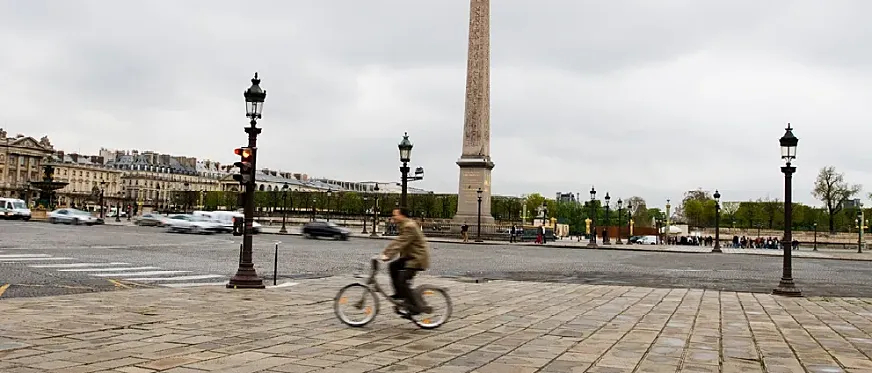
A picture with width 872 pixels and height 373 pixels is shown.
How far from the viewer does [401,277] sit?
9930 mm

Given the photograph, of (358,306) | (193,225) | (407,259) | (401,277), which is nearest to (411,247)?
(407,259)

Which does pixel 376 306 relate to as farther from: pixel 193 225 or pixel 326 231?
pixel 193 225

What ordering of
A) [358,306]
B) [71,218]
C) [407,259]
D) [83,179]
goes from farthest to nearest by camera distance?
[83,179] → [71,218] → [358,306] → [407,259]

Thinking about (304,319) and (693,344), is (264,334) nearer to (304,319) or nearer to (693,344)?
(304,319)

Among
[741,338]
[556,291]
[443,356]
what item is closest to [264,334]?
[443,356]

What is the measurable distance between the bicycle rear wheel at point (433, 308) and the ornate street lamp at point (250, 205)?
227 inches

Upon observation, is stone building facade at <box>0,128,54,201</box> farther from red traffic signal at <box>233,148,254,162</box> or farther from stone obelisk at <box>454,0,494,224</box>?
red traffic signal at <box>233,148,254,162</box>

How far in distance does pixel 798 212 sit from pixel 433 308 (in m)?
130

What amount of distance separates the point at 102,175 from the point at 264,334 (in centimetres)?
17028

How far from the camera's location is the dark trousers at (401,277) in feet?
32.4

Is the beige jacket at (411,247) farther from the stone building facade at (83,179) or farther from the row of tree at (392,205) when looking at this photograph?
the stone building facade at (83,179)

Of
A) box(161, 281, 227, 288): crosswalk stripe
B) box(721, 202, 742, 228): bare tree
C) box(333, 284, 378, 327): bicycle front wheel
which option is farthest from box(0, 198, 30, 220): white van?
box(721, 202, 742, 228): bare tree

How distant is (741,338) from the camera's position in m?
9.90

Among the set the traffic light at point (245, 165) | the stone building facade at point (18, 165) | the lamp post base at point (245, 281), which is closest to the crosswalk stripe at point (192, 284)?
the lamp post base at point (245, 281)
